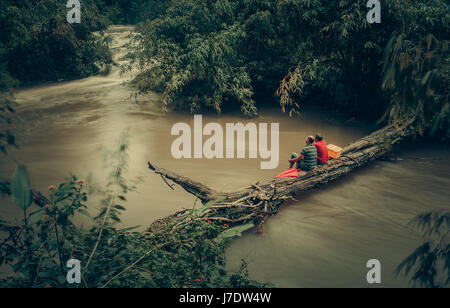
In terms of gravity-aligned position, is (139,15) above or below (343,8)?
above

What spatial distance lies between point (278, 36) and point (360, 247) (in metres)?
7.64

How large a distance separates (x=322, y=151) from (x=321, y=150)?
1.1 inches

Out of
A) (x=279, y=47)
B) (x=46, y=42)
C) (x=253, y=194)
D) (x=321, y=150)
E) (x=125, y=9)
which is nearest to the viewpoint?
(x=253, y=194)

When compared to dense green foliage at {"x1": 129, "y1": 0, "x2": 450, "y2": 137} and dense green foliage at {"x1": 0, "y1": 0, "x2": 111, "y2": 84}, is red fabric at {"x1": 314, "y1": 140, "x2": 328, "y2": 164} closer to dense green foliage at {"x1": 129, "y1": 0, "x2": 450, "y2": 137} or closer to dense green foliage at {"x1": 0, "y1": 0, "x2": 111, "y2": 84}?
dense green foliage at {"x1": 129, "y1": 0, "x2": 450, "y2": 137}

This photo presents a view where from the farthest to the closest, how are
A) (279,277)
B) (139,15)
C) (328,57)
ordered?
(139,15) < (328,57) < (279,277)

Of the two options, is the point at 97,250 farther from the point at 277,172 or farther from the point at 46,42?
the point at 46,42

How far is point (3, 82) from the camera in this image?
7.94 feet

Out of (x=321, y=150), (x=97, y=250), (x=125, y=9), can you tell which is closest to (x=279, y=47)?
(x=321, y=150)

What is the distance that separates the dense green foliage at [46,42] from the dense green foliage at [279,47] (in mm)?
4612

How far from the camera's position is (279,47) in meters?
11.4

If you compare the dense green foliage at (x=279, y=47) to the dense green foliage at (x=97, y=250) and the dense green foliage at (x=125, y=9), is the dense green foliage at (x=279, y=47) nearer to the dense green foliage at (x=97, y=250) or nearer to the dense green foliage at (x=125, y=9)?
the dense green foliage at (x=97, y=250)

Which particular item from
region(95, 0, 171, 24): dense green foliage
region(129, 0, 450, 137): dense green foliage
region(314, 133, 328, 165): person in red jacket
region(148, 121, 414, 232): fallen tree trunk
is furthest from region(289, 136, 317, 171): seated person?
region(95, 0, 171, 24): dense green foliage
